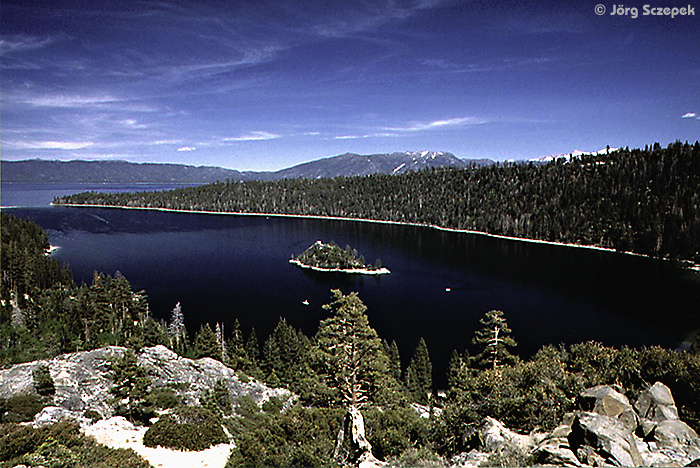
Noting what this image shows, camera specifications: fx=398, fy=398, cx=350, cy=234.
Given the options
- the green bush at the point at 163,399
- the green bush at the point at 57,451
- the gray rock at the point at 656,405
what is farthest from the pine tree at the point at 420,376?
the green bush at the point at 57,451

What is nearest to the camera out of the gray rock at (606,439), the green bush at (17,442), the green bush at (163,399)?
the gray rock at (606,439)

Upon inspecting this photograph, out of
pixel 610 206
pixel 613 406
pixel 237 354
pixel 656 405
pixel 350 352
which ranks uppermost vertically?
pixel 610 206

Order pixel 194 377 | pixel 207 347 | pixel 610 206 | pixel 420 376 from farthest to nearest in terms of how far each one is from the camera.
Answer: pixel 610 206, pixel 207 347, pixel 420 376, pixel 194 377

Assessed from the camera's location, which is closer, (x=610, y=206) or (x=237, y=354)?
(x=237, y=354)

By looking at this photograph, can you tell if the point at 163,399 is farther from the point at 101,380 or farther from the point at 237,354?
the point at 237,354

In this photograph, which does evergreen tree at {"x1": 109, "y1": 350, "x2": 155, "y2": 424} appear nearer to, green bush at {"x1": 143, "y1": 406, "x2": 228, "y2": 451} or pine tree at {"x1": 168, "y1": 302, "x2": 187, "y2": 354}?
green bush at {"x1": 143, "y1": 406, "x2": 228, "y2": 451}

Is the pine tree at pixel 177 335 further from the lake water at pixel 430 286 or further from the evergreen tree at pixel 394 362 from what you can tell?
the evergreen tree at pixel 394 362

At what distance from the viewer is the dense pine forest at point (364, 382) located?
637 inches

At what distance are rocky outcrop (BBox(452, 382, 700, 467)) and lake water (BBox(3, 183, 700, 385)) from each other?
36.9m

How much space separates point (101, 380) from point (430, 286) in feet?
227

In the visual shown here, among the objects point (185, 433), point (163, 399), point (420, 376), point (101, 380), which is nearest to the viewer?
point (185, 433)

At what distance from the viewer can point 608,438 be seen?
10734 mm

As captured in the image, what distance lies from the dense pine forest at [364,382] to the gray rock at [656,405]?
5.35 feet

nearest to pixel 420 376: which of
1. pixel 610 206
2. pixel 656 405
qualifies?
pixel 656 405
